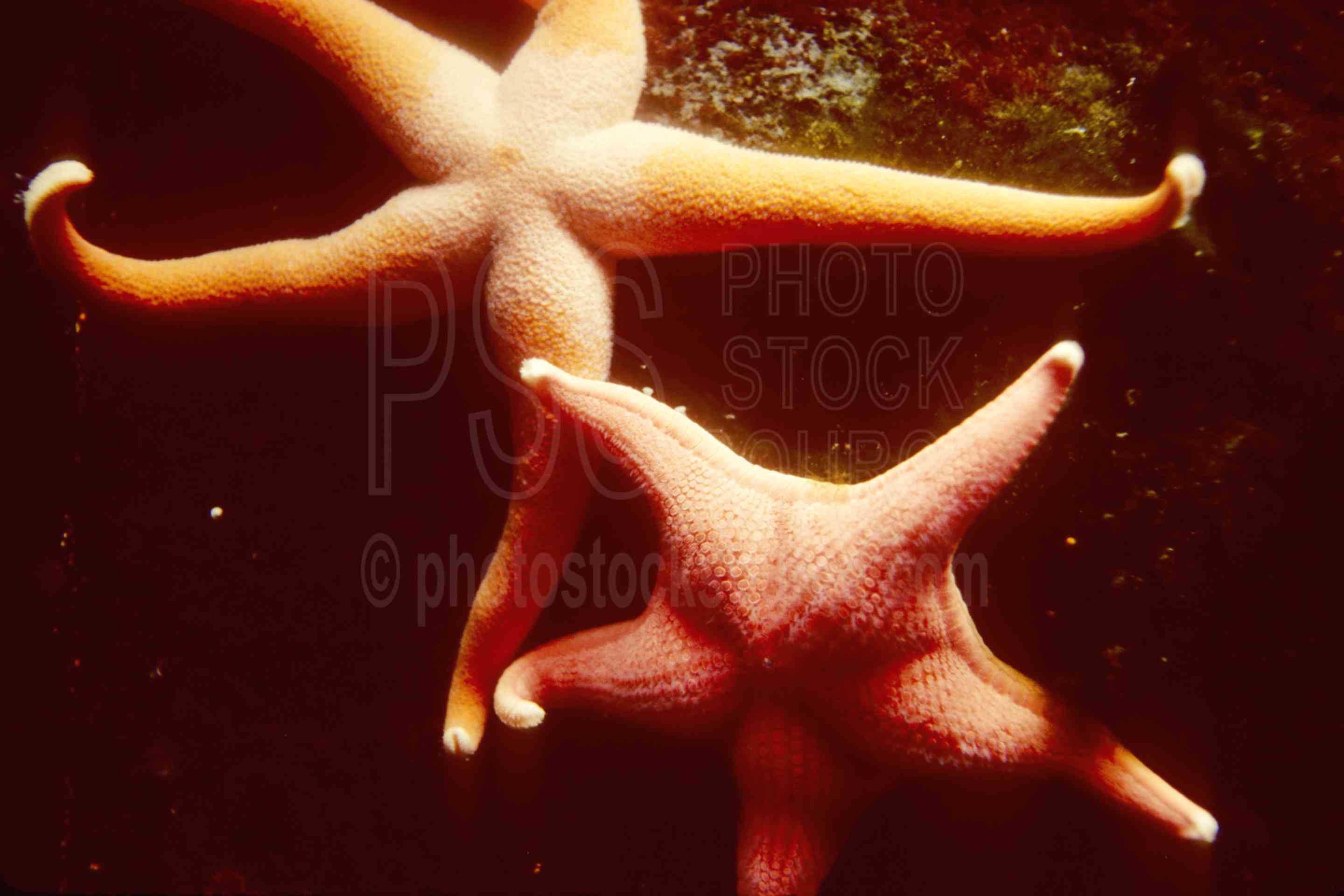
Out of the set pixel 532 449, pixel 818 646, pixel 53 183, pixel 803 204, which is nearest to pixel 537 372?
pixel 532 449

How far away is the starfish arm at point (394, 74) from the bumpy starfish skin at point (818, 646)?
0.60 metres

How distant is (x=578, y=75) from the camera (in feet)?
5.32

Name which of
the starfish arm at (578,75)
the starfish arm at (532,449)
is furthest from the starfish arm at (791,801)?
the starfish arm at (578,75)

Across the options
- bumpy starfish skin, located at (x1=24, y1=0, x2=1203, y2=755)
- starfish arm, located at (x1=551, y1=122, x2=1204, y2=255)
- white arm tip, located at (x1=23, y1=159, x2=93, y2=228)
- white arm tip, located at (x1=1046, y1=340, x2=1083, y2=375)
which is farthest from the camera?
white arm tip, located at (x1=23, y1=159, x2=93, y2=228)

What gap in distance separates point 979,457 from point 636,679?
0.78m

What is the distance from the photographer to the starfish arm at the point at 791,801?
4.62 feet

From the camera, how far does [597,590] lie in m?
1.77

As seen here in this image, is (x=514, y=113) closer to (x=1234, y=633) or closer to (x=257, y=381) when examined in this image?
(x=257, y=381)

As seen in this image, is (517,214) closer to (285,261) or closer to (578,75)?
(578,75)

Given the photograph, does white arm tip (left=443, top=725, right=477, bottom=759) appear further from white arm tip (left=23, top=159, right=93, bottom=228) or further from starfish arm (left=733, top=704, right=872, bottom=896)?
white arm tip (left=23, top=159, right=93, bottom=228)

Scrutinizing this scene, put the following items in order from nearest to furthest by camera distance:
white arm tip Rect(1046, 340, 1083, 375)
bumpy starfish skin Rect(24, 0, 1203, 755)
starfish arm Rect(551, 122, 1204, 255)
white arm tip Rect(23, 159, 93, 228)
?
white arm tip Rect(1046, 340, 1083, 375)
starfish arm Rect(551, 122, 1204, 255)
bumpy starfish skin Rect(24, 0, 1203, 755)
white arm tip Rect(23, 159, 93, 228)

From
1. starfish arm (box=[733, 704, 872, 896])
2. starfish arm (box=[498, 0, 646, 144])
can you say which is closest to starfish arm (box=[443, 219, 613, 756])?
starfish arm (box=[498, 0, 646, 144])

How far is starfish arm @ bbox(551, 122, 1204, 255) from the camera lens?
138cm

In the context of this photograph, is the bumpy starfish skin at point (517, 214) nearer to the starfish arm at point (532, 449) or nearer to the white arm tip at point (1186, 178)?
the starfish arm at point (532, 449)
